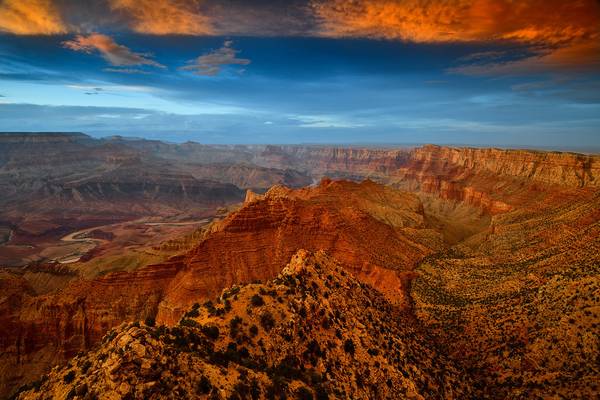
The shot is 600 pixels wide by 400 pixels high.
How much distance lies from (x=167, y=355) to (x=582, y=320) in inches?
1203

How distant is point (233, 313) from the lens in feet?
70.8

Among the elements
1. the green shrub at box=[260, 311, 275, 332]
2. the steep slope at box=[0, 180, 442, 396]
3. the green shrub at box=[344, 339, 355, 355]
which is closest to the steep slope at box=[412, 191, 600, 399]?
the steep slope at box=[0, 180, 442, 396]

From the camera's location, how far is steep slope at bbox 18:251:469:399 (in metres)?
15.0

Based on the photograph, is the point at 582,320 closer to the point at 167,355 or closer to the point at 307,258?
the point at 307,258

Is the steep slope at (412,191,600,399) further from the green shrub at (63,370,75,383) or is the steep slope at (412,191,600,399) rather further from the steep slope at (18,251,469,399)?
the green shrub at (63,370,75,383)

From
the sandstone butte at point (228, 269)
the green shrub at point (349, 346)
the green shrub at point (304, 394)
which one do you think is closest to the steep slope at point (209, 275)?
the sandstone butte at point (228, 269)

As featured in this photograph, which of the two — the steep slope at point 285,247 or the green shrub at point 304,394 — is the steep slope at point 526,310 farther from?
the green shrub at point 304,394

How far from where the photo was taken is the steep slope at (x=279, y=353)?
49.1 feet

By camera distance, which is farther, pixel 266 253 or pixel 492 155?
pixel 492 155

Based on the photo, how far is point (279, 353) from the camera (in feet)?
68.4

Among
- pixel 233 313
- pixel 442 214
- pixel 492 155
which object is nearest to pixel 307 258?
pixel 233 313

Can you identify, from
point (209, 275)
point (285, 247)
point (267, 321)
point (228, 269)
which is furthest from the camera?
point (285, 247)

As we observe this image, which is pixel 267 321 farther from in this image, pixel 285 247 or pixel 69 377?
pixel 285 247

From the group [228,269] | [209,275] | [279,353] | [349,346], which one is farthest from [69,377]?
[228,269]
